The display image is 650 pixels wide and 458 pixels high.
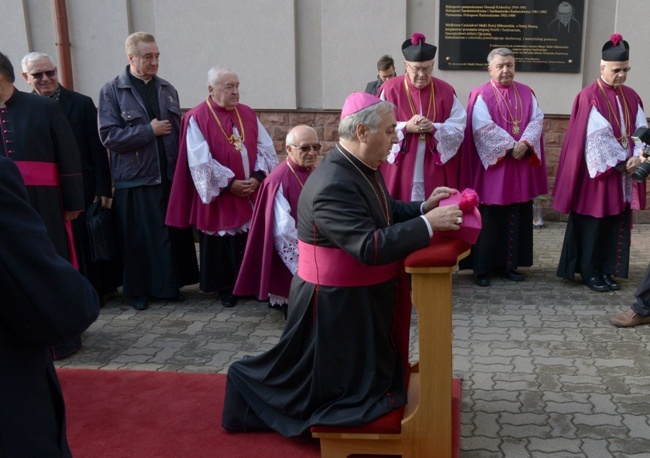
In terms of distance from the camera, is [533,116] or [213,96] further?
[533,116]

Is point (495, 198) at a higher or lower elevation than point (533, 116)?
lower

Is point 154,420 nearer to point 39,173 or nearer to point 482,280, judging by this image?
point 39,173

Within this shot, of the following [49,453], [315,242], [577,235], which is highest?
[315,242]

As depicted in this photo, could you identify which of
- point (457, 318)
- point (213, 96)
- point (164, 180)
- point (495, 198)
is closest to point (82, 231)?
point (164, 180)

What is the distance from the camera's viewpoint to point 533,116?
596cm

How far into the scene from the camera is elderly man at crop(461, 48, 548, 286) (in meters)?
5.87

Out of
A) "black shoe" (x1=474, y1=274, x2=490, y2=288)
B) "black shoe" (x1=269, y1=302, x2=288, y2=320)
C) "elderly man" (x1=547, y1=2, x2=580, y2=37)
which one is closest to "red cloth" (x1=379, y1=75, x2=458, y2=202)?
"black shoe" (x1=474, y1=274, x2=490, y2=288)

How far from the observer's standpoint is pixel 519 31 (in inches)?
317

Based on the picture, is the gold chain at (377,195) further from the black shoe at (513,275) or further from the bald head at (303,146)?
the black shoe at (513,275)

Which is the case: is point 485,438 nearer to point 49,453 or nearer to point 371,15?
point 49,453

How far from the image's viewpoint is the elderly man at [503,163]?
5.87 meters

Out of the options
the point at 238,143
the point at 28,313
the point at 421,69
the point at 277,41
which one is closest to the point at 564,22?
the point at 421,69

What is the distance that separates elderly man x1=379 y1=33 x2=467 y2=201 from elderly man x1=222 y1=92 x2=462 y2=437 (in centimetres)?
241

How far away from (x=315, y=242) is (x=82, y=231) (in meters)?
3.28
